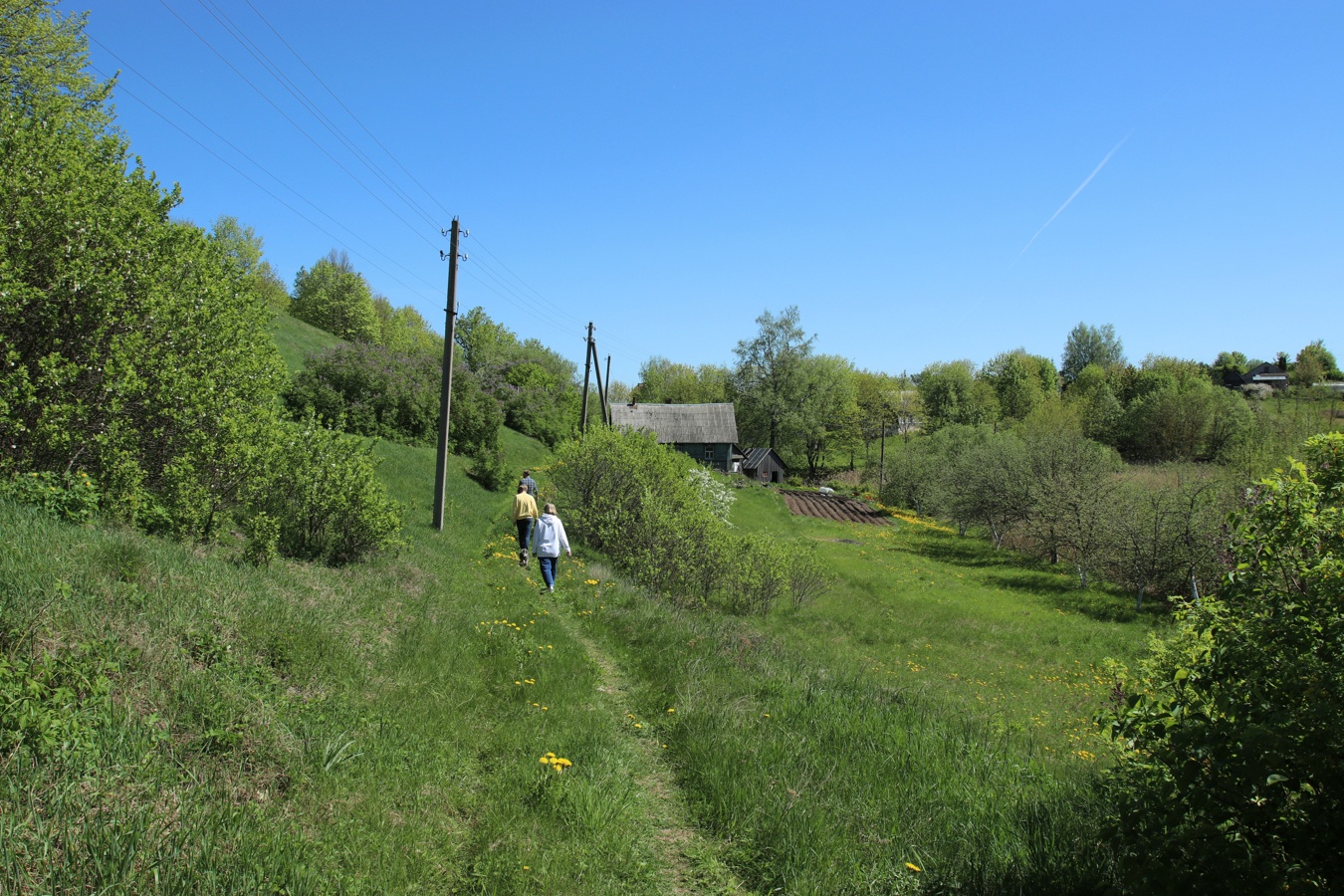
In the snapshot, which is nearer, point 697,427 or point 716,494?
point 716,494

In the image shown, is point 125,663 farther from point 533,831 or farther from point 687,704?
point 687,704

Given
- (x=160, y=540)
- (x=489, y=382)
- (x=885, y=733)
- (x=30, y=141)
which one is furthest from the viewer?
(x=489, y=382)

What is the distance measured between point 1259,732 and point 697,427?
6323 cm

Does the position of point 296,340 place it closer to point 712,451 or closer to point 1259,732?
point 1259,732

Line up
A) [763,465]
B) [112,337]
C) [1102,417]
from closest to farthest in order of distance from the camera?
[112,337] → [763,465] → [1102,417]

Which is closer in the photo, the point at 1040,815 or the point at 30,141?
the point at 1040,815

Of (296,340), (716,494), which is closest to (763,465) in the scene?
(716,494)

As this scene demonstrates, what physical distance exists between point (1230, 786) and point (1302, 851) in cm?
35

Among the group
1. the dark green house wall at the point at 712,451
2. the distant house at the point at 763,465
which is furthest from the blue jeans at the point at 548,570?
the distant house at the point at 763,465

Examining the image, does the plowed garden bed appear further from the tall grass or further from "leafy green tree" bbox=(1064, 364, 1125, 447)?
the tall grass

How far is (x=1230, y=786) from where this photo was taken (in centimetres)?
356

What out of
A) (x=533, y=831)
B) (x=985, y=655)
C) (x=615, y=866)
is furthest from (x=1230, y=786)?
(x=985, y=655)

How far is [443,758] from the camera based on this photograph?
17.5ft

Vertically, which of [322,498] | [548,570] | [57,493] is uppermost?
[57,493]
